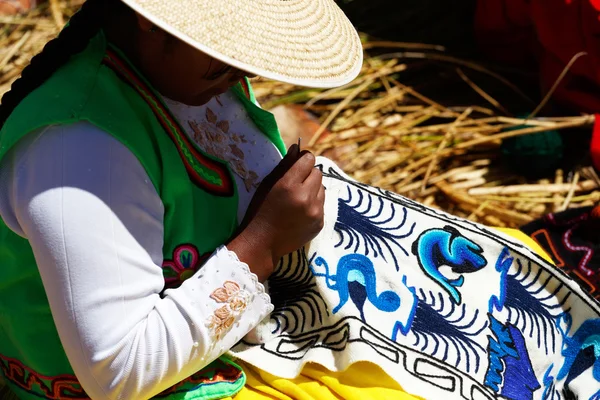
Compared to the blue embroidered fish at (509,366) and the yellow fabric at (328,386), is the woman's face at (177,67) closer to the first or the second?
the yellow fabric at (328,386)

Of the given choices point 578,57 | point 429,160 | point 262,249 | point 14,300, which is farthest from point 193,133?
point 578,57

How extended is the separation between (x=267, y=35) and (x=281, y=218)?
285 millimetres

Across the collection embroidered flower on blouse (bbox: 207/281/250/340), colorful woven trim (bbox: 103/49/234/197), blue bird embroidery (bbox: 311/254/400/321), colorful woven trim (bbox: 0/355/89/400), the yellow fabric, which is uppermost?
colorful woven trim (bbox: 103/49/234/197)

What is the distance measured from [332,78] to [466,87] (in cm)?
185

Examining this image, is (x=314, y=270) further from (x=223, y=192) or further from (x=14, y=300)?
(x=14, y=300)

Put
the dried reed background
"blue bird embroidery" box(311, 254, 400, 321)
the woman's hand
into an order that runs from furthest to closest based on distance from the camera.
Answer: the dried reed background
"blue bird embroidery" box(311, 254, 400, 321)
the woman's hand

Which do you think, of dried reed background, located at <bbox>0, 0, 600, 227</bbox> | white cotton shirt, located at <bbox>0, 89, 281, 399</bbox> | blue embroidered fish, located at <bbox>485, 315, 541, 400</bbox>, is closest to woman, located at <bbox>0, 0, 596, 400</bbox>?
white cotton shirt, located at <bbox>0, 89, 281, 399</bbox>

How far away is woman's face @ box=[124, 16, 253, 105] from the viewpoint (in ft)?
3.16

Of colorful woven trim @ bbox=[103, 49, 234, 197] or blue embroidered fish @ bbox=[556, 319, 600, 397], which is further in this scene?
blue embroidered fish @ bbox=[556, 319, 600, 397]

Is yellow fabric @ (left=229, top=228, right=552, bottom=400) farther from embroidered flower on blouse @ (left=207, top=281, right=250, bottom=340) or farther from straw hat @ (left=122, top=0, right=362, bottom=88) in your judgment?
straw hat @ (left=122, top=0, right=362, bottom=88)

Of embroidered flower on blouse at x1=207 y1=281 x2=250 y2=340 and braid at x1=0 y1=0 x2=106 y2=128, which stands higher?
braid at x1=0 y1=0 x2=106 y2=128

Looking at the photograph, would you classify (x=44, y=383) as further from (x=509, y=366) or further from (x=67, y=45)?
(x=509, y=366)

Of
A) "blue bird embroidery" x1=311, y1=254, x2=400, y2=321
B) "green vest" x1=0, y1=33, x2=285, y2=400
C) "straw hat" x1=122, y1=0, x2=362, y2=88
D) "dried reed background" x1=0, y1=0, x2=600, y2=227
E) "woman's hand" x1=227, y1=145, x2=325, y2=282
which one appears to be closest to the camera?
"straw hat" x1=122, y1=0, x2=362, y2=88

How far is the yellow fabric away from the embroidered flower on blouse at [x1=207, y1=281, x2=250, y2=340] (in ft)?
0.60
